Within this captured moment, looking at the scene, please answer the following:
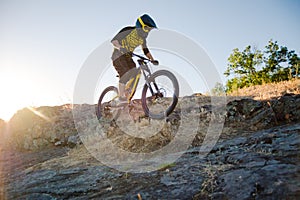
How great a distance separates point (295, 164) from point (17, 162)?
6.26 meters

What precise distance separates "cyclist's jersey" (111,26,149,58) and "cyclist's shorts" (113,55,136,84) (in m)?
0.28

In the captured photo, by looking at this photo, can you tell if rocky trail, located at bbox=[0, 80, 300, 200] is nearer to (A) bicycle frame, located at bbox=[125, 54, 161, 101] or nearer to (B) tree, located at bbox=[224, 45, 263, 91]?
(A) bicycle frame, located at bbox=[125, 54, 161, 101]

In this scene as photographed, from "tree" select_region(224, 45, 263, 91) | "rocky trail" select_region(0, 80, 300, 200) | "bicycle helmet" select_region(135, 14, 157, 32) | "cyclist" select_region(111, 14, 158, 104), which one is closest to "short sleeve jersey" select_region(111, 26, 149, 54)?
"cyclist" select_region(111, 14, 158, 104)

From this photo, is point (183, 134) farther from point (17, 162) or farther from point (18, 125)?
point (18, 125)

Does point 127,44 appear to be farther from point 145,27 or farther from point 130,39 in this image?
point 145,27

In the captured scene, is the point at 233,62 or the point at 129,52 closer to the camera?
the point at 129,52

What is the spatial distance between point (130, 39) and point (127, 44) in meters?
0.18

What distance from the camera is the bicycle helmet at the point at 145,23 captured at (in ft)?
19.8

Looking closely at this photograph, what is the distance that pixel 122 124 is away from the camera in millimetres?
7031

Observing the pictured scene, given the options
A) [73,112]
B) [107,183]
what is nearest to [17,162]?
[73,112]

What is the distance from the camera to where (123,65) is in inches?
271

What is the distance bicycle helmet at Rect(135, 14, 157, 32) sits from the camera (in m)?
6.05

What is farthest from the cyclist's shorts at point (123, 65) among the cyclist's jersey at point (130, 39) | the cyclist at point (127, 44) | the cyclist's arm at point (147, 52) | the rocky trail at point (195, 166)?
the rocky trail at point (195, 166)

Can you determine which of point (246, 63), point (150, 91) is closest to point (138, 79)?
point (150, 91)
